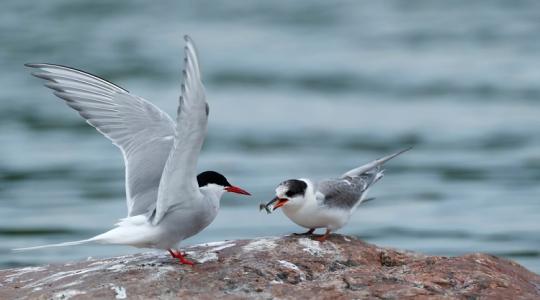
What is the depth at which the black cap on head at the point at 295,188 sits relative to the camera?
649 cm

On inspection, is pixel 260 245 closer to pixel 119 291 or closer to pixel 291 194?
pixel 291 194

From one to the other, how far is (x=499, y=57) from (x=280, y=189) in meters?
13.0

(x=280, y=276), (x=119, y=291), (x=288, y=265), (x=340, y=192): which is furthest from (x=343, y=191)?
(x=119, y=291)

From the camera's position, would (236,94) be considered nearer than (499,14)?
Yes

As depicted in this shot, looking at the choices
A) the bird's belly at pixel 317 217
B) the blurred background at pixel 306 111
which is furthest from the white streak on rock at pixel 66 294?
the blurred background at pixel 306 111

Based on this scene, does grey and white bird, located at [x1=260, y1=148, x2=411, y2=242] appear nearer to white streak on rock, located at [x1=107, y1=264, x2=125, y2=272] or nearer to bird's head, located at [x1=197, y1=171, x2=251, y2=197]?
bird's head, located at [x1=197, y1=171, x2=251, y2=197]

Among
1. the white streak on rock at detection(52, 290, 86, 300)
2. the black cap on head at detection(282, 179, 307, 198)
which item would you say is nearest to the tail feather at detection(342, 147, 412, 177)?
the black cap on head at detection(282, 179, 307, 198)

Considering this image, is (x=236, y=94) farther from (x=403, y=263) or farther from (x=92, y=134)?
(x=403, y=263)

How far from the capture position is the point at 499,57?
18.8 meters

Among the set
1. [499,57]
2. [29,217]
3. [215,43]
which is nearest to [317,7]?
[215,43]

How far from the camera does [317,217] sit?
663 centimetres

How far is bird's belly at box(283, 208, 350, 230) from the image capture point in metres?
6.62

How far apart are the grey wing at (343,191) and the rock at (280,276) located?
42 centimetres

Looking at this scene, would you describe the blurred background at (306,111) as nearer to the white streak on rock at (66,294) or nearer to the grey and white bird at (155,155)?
the grey and white bird at (155,155)
